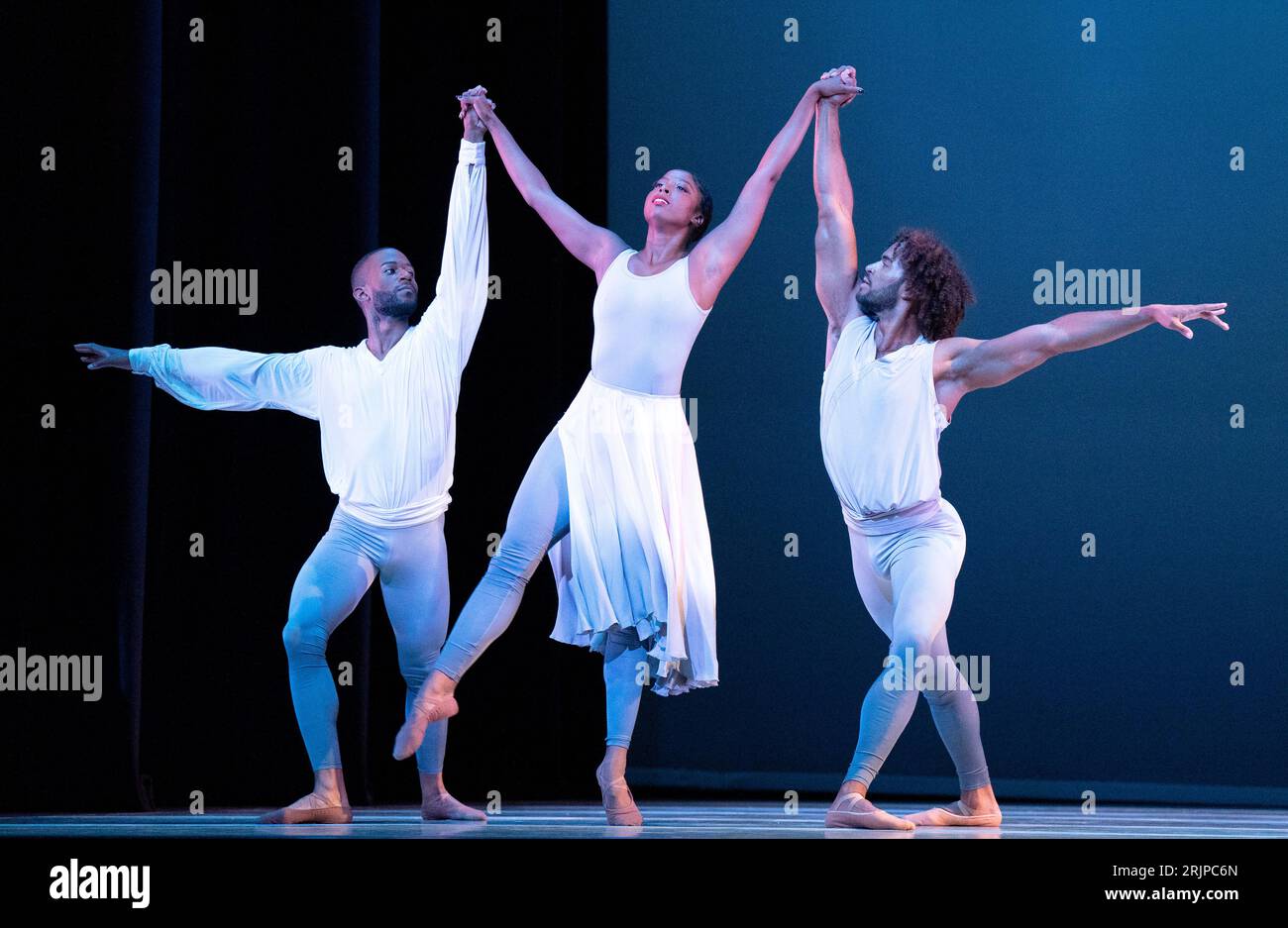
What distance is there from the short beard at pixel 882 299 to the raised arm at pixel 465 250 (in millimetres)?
1056

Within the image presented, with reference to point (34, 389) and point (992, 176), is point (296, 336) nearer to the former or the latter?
point (34, 389)

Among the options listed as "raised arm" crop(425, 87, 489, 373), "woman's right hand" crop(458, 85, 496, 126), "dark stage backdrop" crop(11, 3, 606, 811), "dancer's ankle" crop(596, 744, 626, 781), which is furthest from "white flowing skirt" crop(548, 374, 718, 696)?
"dark stage backdrop" crop(11, 3, 606, 811)

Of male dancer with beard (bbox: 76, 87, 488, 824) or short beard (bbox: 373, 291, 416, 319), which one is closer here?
male dancer with beard (bbox: 76, 87, 488, 824)

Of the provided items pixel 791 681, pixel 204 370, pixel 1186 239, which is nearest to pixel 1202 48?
pixel 1186 239

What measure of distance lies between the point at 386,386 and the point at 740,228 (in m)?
1.06

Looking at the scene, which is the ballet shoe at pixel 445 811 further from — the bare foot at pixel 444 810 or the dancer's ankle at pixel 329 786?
the dancer's ankle at pixel 329 786

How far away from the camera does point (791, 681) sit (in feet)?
18.8

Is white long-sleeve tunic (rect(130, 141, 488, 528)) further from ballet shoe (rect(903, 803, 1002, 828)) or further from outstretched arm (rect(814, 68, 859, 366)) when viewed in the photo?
ballet shoe (rect(903, 803, 1002, 828))

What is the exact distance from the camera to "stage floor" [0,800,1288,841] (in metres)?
3.52

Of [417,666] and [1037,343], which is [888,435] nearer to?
[1037,343]

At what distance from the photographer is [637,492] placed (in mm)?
4176

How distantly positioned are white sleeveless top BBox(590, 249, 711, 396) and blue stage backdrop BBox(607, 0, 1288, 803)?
5.37 ft

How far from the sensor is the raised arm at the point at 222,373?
4.30 meters

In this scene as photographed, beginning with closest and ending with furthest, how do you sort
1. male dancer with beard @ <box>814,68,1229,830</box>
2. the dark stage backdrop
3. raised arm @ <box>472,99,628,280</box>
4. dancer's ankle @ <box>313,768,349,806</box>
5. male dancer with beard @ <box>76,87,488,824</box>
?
1. male dancer with beard @ <box>814,68,1229,830</box>
2. dancer's ankle @ <box>313,768,349,806</box>
3. male dancer with beard @ <box>76,87,488,824</box>
4. raised arm @ <box>472,99,628,280</box>
5. the dark stage backdrop
